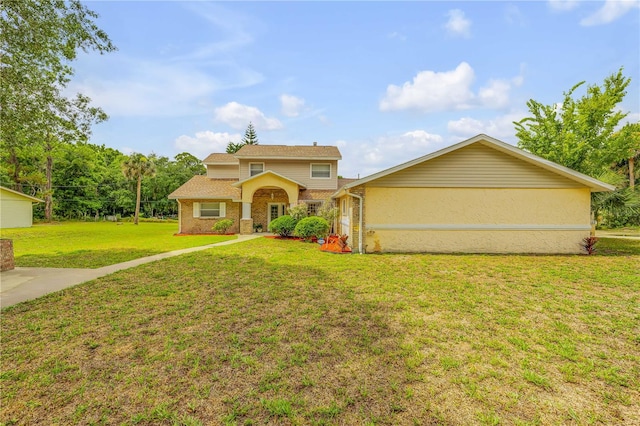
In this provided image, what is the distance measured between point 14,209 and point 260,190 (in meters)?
24.1

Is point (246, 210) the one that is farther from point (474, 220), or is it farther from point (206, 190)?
point (474, 220)

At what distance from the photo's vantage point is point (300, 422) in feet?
8.91

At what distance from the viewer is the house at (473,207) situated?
12.4 meters

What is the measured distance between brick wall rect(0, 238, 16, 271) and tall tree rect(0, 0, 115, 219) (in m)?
3.31

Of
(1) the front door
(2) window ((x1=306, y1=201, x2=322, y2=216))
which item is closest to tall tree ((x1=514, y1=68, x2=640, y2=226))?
(2) window ((x1=306, y1=201, x2=322, y2=216))

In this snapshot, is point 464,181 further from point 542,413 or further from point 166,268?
point 166,268

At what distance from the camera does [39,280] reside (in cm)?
761

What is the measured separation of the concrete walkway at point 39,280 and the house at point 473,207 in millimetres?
9364

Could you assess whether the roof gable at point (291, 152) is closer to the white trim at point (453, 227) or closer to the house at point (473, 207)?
the house at point (473, 207)

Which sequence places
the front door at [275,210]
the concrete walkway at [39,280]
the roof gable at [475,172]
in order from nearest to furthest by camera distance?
the concrete walkway at [39,280]
the roof gable at [475,172]
the front door at [275,210]

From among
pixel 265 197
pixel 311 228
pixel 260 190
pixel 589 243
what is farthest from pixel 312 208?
pixel 589 243

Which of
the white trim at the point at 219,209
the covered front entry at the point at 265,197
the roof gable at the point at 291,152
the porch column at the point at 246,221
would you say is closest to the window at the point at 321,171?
the roof gable at the point at 291,152

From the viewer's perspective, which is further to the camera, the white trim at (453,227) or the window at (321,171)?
the window at (321,171)

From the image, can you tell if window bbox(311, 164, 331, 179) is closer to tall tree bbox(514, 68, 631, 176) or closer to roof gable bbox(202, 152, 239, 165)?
roof gable bbox(202, 152, 239, 165)
